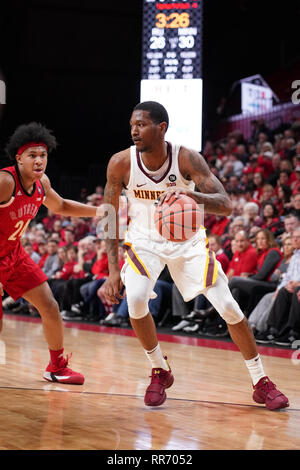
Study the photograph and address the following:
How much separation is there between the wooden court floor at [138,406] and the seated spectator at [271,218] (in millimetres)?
2428

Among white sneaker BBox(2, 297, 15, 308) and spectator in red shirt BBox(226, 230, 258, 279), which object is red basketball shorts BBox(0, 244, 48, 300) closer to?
spectator in red shirt BBox(226, 230, 258, 279)

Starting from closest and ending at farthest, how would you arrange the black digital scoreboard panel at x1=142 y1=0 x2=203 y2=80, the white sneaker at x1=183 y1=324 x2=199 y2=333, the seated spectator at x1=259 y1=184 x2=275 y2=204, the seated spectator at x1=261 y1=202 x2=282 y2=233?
the white sneaker at x1=183 y1=324 x2=199 y2=333
the seated spectator at x1=261 y1=202 x2=282 y2=233
the seated spectator at x1=259 y1=184 x2=275 y2=204
the black digital scoreboard panel at x1=142 y1=0 x2=203 y2=80

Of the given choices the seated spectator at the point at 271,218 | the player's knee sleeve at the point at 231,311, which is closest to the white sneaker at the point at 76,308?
the seated spectator at the point at 271,218

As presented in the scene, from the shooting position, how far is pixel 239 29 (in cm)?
Result: 1770

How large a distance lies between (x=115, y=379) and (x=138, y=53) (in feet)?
43.7

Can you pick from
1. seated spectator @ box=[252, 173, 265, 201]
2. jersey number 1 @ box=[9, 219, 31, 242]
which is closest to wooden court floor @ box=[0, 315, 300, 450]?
jersey number 1 @ box=[9, 219, 31, 242]

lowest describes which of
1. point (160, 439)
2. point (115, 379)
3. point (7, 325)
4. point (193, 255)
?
point (7, 325)

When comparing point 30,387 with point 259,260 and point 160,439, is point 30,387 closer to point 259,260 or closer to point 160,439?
point 160,439

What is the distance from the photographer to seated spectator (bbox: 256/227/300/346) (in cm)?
624

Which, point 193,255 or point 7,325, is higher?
point 193,255

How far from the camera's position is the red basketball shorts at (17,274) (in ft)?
13.4
